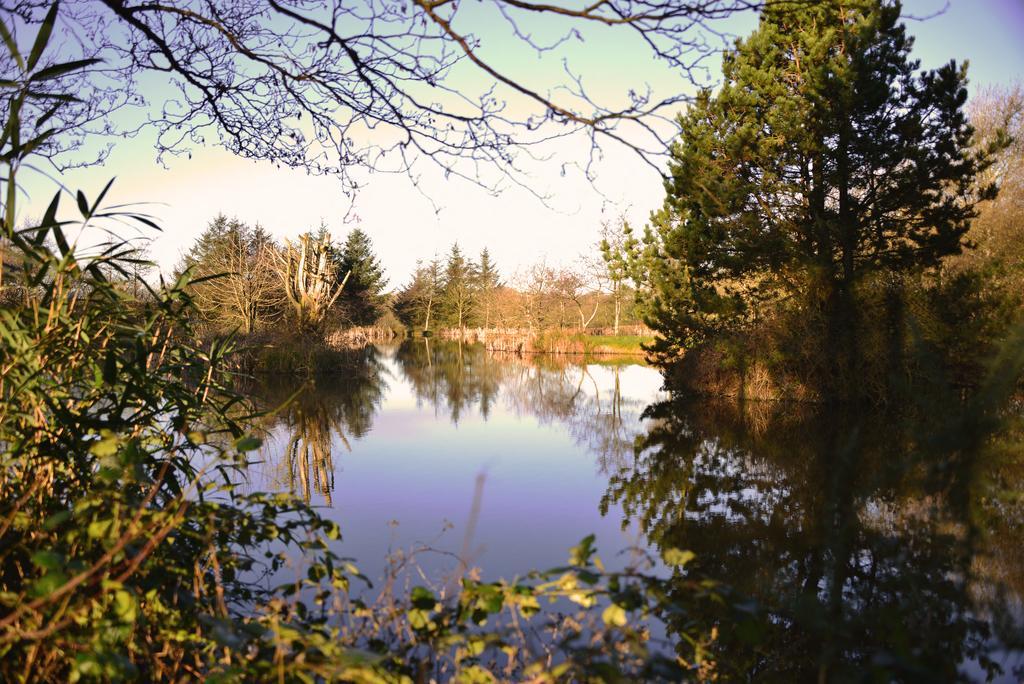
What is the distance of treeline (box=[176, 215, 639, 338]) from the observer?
72.7ft

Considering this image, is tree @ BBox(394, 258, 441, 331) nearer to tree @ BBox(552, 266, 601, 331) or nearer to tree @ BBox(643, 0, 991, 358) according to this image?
tree @ BBox(552, 266, 601, 331)

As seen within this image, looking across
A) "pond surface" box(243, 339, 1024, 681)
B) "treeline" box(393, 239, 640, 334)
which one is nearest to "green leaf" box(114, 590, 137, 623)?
"pond surface" box(243, 339, 1024, 681)

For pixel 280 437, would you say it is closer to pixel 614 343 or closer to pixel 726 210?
pixel 726 210

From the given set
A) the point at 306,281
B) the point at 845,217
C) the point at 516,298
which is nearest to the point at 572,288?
the point at 516,298

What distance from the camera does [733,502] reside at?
226 inches

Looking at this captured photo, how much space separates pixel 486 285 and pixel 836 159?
3692 centimetres

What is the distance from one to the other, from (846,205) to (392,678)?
11.9m

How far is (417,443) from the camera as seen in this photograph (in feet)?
30.9

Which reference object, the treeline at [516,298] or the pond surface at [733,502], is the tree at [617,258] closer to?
the treeline at [516,298]

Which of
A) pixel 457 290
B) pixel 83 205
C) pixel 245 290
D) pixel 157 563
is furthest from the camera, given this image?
pixel 457 290

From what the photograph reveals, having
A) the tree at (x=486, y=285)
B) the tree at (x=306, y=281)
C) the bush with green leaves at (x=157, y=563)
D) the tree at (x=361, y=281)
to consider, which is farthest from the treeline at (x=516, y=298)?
the bush with green leaves at (x=157, y=563)

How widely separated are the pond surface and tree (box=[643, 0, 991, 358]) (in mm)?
2677

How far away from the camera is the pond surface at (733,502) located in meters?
1.44

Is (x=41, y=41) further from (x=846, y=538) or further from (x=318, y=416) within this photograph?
(x=318, y=416)
